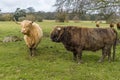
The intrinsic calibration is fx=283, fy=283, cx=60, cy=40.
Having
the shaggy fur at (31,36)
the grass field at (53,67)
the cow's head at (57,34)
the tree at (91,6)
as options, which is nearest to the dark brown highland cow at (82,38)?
the cow's head at (57,34)

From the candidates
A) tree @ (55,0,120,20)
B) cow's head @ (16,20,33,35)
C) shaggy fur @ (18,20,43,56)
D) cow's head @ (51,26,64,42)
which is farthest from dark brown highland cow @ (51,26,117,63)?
tree @ (55,0,120,20)

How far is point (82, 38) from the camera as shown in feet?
39.0

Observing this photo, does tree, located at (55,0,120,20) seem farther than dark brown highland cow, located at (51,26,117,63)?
Yes

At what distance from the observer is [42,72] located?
33.7 ft

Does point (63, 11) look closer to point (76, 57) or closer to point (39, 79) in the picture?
point (76, 57)

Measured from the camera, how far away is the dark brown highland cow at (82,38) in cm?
1183

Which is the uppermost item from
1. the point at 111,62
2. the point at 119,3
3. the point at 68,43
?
the point at 119,3

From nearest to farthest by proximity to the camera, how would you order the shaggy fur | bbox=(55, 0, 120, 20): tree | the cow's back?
the cow's back → the shaggy fur → bbox=(55, 0, 120, 20): tree

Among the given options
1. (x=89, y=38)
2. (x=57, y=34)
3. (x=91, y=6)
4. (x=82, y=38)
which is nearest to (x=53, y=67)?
(x=57, y=34)

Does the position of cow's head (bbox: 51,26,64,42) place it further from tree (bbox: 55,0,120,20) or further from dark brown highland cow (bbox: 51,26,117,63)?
tree (bbox: 55,0,120,20)

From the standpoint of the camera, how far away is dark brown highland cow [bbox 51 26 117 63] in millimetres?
11828

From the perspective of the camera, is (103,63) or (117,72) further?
(103,63)

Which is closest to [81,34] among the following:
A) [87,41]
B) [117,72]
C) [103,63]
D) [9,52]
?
[87,41]

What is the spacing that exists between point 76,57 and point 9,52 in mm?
3956
